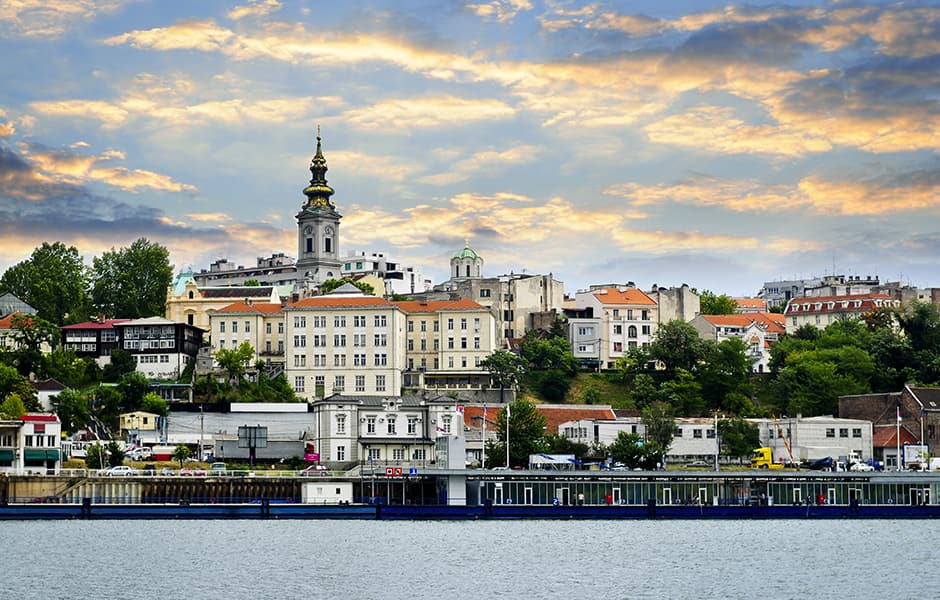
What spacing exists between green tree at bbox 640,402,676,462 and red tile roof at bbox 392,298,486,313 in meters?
27.1

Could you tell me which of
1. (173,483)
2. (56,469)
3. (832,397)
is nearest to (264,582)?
(173,483)

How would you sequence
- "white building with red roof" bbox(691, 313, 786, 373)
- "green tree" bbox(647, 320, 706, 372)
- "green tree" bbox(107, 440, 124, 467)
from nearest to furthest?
"green tree" bbox(107, 440, 124, 467)
"green tree" bbox(647, 320, 706, 372)
"white building with red roof" bbox(691, 313, 786, 373)

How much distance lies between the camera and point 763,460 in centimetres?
11131

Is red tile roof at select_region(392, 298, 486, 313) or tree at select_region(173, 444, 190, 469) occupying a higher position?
red tile roof at select_region(392, 298, 486, 313)

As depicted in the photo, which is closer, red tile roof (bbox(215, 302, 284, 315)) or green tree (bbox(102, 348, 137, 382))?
green tree (bbox(102, 348, 137, 382))

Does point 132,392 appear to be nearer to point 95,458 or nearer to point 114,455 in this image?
point 114,455

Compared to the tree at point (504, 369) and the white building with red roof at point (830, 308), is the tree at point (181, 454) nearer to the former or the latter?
the tree at point (504, 369)

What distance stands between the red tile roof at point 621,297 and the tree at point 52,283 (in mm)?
52431

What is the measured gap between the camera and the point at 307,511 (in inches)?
3519

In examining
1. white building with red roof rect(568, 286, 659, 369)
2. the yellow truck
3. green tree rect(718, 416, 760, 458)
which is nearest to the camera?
the yellow truck

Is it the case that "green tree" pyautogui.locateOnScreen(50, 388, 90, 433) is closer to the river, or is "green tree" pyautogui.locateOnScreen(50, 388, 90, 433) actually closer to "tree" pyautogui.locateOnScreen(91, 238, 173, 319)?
the river

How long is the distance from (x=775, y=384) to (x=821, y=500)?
1556 inches

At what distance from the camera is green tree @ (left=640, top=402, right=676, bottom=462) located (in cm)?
10988

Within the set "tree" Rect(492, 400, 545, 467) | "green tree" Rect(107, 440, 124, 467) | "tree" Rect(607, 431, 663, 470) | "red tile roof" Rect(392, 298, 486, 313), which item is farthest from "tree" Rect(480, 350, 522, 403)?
"green tree" Rect(107, 440, 124, 467)
